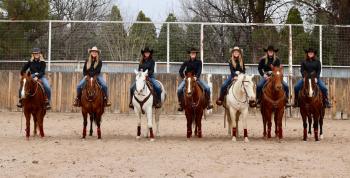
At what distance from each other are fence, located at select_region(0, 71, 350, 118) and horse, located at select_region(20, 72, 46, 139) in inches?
381

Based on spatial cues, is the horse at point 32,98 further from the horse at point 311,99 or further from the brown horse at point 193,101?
the horse at point 311,99

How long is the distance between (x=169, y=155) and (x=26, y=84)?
4.96 meters

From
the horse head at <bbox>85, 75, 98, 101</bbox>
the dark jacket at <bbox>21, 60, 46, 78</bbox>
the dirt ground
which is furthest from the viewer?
the dark jacket at <bbox>21, 60, 46, 78</bbox>

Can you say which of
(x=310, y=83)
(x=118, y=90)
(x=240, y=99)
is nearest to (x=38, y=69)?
(x=240, y=99)

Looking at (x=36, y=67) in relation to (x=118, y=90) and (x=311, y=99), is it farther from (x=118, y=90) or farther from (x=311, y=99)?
(x=118, y=90)

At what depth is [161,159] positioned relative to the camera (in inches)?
510

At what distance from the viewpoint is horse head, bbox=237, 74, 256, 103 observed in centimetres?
1608

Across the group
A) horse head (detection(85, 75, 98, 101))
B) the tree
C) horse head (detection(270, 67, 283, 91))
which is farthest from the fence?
horse head (detection(270, 67, 283, 91))

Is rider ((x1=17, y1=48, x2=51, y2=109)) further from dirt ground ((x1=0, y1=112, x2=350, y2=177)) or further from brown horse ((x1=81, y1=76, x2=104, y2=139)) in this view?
dirt ground ((x1=0, y1=112, x2=350, y2=177))

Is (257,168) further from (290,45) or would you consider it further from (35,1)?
(35,1)

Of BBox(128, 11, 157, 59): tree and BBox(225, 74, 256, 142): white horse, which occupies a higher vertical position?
BBox(128, 11, 157, 59): tree

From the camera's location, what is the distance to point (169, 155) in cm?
1359

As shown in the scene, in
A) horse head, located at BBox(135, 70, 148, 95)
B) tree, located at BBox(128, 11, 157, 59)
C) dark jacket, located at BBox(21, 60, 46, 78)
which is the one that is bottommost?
horse head, located at BBox(135, 70, 148, 95)

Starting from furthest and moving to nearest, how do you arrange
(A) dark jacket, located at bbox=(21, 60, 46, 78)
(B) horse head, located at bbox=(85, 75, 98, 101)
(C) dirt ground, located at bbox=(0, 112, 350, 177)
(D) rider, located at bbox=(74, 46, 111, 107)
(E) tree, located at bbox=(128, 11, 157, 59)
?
(E) tree, located at bbox=(128, 11, 157, 59)
(A) dark jacket, located at bbox=(21, 60, 46, 78)
(D) rider, located at bbox=(74, 46, 111, 107)
(B) horse head, located at bbox=(85, 75, 98, 101)
(C) dirt ground, located at bbox=(0, 112, 350, 177)
